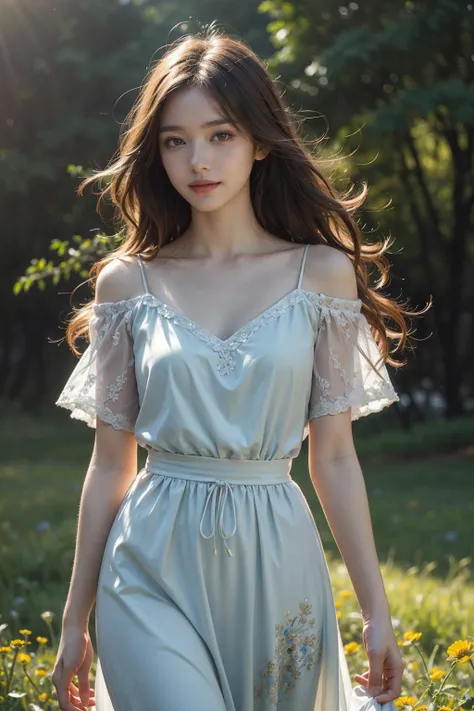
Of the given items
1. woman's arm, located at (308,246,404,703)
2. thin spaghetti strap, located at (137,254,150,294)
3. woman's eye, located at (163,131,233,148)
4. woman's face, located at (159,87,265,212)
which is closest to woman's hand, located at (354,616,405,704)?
woman's arm, located at (308,246,404,703)

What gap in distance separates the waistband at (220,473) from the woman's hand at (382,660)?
0.41 metres

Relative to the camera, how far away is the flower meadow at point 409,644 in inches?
134

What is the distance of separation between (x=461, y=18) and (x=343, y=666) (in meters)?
11.3

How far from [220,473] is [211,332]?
13.1 inches

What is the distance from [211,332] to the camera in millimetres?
2654

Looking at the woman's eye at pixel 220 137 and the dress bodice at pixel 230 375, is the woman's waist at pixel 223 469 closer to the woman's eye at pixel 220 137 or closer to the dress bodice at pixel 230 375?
the dress bodice at pixel 230 375

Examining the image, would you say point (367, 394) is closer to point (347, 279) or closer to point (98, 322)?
point (347, 279)

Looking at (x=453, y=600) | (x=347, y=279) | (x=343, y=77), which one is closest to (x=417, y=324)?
(x=343, y=77)

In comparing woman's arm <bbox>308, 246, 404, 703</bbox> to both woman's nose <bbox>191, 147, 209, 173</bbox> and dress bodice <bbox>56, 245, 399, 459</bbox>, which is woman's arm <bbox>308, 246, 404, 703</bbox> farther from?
woman's nose <bbox>191, 147, 209, 173</bbox>

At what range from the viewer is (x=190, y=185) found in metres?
2.75

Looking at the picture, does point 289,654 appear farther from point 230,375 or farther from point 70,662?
point 230,375

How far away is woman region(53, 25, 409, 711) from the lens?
254 centimetres

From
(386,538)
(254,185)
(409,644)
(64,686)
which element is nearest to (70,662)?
(64,686)

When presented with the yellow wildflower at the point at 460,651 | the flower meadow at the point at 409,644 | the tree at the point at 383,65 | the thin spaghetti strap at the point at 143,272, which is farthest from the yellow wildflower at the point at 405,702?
the tree at the point at 383,65
